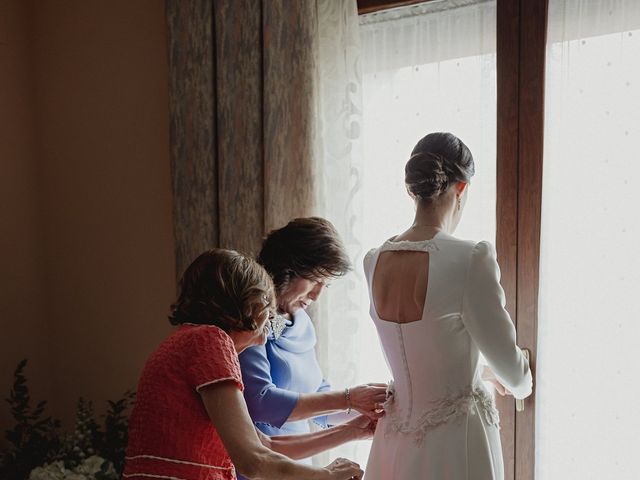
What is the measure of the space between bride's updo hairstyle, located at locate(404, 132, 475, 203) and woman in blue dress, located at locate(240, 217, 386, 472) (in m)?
0.33

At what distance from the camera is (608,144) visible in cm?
183

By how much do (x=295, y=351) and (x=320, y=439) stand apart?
24 cm

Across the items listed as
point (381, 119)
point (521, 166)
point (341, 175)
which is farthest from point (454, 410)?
point (381, 119)

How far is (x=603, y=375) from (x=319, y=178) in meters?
1.00

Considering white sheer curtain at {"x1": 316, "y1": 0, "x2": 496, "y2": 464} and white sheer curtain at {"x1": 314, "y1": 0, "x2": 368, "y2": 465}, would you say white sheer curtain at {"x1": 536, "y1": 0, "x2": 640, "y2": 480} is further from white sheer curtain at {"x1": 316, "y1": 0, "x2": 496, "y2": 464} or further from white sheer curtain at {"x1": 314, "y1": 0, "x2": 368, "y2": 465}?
white sheer curtain at {"x1": 314, "y1": 0, "x2": 368, "y2": 465}

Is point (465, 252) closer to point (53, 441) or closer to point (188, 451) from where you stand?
point (188, 451)

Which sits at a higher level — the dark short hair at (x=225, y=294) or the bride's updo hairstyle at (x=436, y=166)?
the bride's updo hairstyle at (x=436, y=166)

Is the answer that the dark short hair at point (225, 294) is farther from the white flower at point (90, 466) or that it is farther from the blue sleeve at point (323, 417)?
the white flower at point (90, 466)

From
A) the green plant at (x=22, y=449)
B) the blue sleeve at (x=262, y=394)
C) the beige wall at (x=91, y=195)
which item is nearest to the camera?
the blue sleeve at (x=262, y=394)

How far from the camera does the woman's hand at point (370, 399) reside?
1751 millimetres

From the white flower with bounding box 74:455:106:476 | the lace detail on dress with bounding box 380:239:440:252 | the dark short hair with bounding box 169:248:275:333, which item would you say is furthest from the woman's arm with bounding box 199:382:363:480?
the white flower with bounding box 74:455:106:476

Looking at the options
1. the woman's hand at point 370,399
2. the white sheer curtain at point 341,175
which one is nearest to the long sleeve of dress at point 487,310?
the woman's hand at point 370,399

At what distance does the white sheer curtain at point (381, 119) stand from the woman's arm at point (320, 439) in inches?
14.4

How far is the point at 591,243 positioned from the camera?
186 cm
